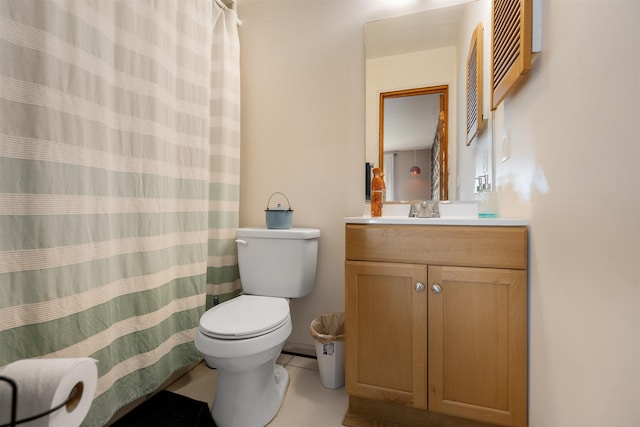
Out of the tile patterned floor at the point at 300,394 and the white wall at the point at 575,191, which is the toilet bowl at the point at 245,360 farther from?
the white wall at the point at 575,191

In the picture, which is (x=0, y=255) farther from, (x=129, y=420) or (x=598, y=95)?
(x=598, y=95)

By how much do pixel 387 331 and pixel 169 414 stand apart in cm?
Answer: 102

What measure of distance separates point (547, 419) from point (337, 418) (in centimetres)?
82

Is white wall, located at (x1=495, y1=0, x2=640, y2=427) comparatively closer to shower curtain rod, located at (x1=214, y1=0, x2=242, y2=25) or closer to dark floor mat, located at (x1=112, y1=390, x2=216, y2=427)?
dark floor mat, located at (x1=112, y1=390, x2=216, y2=427)

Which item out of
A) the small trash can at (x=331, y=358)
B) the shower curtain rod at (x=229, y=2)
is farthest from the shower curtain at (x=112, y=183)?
the small trash can at (x=331, y=358)

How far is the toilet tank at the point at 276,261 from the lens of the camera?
5.52 ft

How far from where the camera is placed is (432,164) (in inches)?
67.0

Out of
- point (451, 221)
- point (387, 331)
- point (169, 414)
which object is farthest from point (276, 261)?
point (451, 221)

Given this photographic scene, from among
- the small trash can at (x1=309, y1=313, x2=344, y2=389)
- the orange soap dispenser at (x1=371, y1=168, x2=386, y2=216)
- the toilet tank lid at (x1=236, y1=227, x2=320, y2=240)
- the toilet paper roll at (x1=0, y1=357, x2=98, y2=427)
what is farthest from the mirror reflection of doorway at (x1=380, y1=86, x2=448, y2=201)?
the toilet paper roll at (x1=0, y1=357, x2=98, y2=427)

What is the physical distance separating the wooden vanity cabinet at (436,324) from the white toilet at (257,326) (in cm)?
36

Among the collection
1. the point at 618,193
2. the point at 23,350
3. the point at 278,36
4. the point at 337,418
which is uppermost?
the point at 278,36

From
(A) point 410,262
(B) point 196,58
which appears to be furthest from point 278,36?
(A) point 410,262

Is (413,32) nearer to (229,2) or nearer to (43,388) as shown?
(229,2)

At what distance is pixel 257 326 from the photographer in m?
1.22
